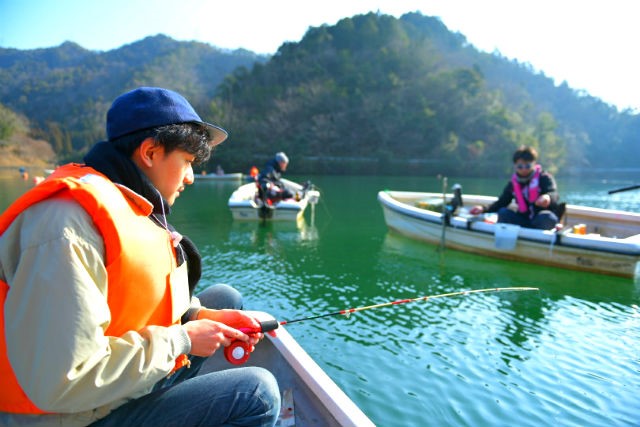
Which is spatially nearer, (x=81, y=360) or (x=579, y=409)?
(x=81, y=360)

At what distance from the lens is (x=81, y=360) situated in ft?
3.66

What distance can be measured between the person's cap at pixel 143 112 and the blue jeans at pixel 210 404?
924 millimetres

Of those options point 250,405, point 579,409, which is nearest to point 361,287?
point 579,409

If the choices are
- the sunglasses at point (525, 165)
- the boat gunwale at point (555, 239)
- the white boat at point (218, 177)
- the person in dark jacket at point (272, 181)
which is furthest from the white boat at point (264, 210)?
the white boat at point (218, 177)

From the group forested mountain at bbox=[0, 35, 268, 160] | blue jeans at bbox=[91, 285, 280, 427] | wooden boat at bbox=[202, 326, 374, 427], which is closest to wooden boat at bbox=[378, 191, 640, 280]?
wooden boat at bbox=[202, 326, 374, 427]

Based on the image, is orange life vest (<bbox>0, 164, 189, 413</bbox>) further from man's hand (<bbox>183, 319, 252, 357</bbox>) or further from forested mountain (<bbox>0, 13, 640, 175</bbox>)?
forested mountain (<bbox>0, 13, 640, 175</bbox>)

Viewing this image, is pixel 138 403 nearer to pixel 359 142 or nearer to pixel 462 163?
pixel 462 163

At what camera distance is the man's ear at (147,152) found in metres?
1.47

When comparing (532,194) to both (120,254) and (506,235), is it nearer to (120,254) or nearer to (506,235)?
(506,235)

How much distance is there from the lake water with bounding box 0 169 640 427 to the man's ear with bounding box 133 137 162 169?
2688 mm

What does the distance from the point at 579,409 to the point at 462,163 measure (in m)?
42.8

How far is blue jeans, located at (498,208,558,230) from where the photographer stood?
737 centimetres

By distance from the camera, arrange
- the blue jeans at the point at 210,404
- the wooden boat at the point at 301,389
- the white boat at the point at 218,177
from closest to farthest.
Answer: the blue jeans at the point at 210,404 < the wooden boat at the point at 301,389 < the white boat at the point at 218,177

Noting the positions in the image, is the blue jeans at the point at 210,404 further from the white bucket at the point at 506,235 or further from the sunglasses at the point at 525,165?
the sunglasses at the point at 525,165
